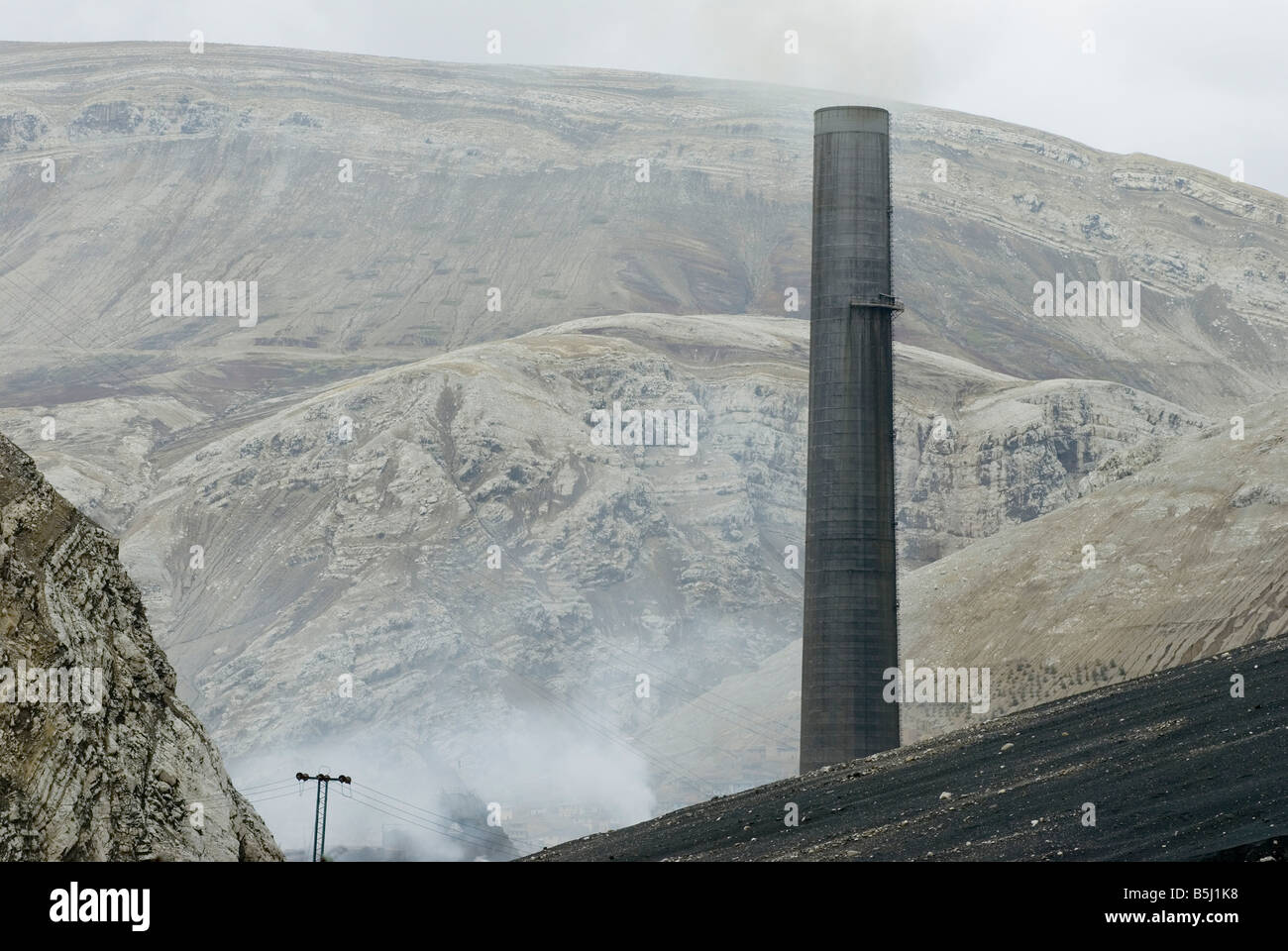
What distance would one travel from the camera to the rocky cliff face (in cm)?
1878

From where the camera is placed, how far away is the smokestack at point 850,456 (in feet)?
153

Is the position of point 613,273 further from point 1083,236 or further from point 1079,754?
point 1079,754

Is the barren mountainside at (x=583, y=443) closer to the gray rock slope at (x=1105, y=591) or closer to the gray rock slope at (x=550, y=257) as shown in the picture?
the gray rock slope at (x=1105, y=591)

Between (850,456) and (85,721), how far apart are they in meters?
30.3

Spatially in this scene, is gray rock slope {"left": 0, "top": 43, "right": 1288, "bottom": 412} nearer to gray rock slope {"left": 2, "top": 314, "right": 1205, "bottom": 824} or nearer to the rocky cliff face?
gray rock slope {"left": 2, "top": 314, "right": 1205, "bottom": 824}

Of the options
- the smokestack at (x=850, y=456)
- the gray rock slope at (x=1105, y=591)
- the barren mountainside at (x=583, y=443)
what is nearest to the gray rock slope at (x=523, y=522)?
the barren mountainside at (x=583, y=443)

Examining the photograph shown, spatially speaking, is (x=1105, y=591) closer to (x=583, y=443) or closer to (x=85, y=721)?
(x=583, y=443)

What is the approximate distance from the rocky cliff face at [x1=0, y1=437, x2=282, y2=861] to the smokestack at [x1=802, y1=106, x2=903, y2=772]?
84.9 ft

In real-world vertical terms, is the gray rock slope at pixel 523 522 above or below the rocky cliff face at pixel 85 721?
above

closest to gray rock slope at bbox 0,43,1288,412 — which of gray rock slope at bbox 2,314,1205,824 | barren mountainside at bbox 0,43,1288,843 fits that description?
barren mountainside at bbox 0,43,1288,843

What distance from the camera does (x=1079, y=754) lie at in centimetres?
3052

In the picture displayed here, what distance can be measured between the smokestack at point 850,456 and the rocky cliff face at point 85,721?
2588 centimetres
